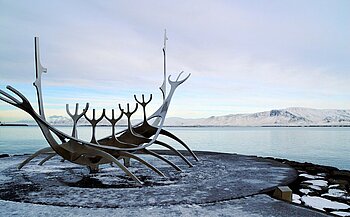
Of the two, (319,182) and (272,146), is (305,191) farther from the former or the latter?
(272,146)

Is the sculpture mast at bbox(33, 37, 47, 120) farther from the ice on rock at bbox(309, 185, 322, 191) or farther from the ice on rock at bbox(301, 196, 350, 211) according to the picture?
the ice on rock at bbox(309, 185, 322, 191)

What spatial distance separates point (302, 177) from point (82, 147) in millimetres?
5931

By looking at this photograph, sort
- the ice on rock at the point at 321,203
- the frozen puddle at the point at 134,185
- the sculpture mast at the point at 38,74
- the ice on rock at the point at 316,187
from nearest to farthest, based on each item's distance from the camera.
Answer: the frozen puddle at the point at 134,185
the ice on rock at the point at 321,203
the ice on rock at the point at 316,187
the sculpture mast at the point at 38,74

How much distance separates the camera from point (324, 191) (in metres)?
7.59

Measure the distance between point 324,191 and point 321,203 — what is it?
51.4 inches

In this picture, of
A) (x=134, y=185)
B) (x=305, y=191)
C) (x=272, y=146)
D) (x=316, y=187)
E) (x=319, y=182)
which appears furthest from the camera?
(x=272, y=146)

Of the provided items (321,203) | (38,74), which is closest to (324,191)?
(321,203)

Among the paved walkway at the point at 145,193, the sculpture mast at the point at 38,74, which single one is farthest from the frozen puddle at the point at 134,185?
the sculpture mast at the point at 38,74

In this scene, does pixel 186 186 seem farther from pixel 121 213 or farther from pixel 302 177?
pixel 302 177

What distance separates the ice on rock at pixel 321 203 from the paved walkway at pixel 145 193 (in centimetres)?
74

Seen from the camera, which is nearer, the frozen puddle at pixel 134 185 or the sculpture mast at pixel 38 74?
the frozen puddle at pixel 134 185

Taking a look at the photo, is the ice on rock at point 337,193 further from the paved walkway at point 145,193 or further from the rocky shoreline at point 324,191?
the paved walkway at point 145,193

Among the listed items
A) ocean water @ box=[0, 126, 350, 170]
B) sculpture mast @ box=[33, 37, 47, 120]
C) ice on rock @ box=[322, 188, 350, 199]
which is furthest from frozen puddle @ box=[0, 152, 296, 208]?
ocean water @ box=[0, 126, 350, 170]

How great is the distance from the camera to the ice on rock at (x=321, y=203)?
616 centimetres
